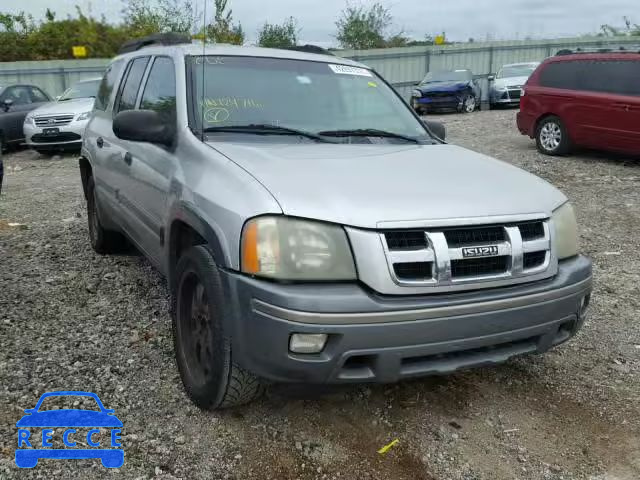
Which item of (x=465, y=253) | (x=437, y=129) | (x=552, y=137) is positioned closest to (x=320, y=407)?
(x=465, y=253)

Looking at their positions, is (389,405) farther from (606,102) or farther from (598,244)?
(606,102)

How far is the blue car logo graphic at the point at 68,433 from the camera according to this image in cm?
262

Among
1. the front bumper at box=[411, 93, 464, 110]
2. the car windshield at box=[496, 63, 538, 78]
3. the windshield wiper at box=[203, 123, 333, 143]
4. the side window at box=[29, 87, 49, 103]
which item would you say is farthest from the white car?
A: the car windshield at box=[496, 63, 538, 78]

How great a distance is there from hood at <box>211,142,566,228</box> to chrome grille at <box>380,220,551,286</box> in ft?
0.25

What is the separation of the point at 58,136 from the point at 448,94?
11.5 meters

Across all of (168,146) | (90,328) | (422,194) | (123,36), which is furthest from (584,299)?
(90,328)

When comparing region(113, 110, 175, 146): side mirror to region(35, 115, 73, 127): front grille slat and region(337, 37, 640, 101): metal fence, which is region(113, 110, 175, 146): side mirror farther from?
region(337, 37, 640, 101): metal fence

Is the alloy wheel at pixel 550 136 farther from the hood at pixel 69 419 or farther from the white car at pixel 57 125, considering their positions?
the hood at pixel 69 419

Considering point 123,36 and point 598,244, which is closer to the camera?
point 123,36

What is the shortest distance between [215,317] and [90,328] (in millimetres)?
1776

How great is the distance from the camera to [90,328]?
3.93 meters

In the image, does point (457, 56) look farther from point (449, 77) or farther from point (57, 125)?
point (57, 125)

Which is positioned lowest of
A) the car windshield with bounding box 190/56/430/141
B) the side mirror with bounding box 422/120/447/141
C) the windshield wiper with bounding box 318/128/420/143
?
the side mirror with bounding box 422/120/447/141

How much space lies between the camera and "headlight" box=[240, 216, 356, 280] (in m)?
2.34
